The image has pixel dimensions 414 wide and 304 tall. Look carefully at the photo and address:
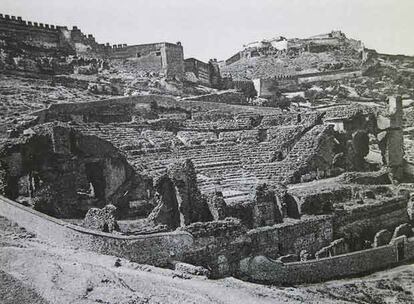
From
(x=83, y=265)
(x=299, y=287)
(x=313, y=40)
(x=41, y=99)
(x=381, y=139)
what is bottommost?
(x=299, y=287)

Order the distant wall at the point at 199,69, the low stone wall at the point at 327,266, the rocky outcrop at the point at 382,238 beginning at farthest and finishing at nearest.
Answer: the distant wall at the point at 199,69 → the rocky outcrop at the point at 382,238 → the low stone wall at the point at 327,266

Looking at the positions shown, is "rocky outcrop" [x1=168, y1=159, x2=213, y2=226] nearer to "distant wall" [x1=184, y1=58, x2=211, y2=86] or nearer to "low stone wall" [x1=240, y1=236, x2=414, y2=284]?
"low stone wall" [x1=240, y1=236, x2=414, y2=284]

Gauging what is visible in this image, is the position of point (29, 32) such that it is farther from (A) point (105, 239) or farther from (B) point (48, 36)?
(A) point (105, 239)

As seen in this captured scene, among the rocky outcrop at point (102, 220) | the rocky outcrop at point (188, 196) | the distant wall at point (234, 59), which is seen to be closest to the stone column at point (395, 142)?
the rocky outcrop at point (188, 196)

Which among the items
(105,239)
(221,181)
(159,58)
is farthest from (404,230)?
(159,58)

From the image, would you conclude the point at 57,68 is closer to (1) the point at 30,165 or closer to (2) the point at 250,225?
(1) the point at 30,165

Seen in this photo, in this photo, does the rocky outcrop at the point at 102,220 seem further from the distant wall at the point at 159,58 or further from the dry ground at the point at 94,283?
the distant wall at the point at 159,58

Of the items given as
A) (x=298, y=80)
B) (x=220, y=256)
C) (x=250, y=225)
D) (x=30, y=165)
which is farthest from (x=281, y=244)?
(x=298, y=80)
